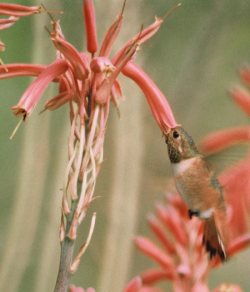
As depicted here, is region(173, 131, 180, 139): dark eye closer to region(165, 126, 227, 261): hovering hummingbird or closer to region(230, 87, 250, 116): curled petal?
region(165, 126, 227, 261): hovering hummingbird

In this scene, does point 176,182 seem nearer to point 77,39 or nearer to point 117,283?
point 117,283

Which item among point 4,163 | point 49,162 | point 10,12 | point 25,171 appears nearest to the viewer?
point 10,12

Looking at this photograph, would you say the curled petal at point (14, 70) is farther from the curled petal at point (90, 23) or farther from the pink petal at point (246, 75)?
the pink petal at point (246, 75)

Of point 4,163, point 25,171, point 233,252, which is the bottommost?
point 233,252

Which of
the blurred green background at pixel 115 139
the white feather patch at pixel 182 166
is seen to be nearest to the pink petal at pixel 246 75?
the white feather patch at pixel 182 166

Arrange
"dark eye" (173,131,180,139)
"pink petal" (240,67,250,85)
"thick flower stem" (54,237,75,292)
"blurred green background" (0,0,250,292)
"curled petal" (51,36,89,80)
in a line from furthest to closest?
"blurred green background" (0,0,250,292)
"pink petal" (240,67,250,85)
"dark eye" (173,131,180,139)
"curled petal" (51,36,89,80)
"thick flower stem" (54,237,75,292)

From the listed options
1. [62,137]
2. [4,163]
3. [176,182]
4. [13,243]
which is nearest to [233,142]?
[176,182]

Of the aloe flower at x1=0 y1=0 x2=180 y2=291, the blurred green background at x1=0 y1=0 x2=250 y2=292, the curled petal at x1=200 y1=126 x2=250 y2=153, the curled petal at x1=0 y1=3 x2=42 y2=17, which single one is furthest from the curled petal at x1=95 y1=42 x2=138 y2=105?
the blurred green background at x1=0 y1=0 x2=250 y2=292

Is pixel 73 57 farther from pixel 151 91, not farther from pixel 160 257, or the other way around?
pixel 160 257
